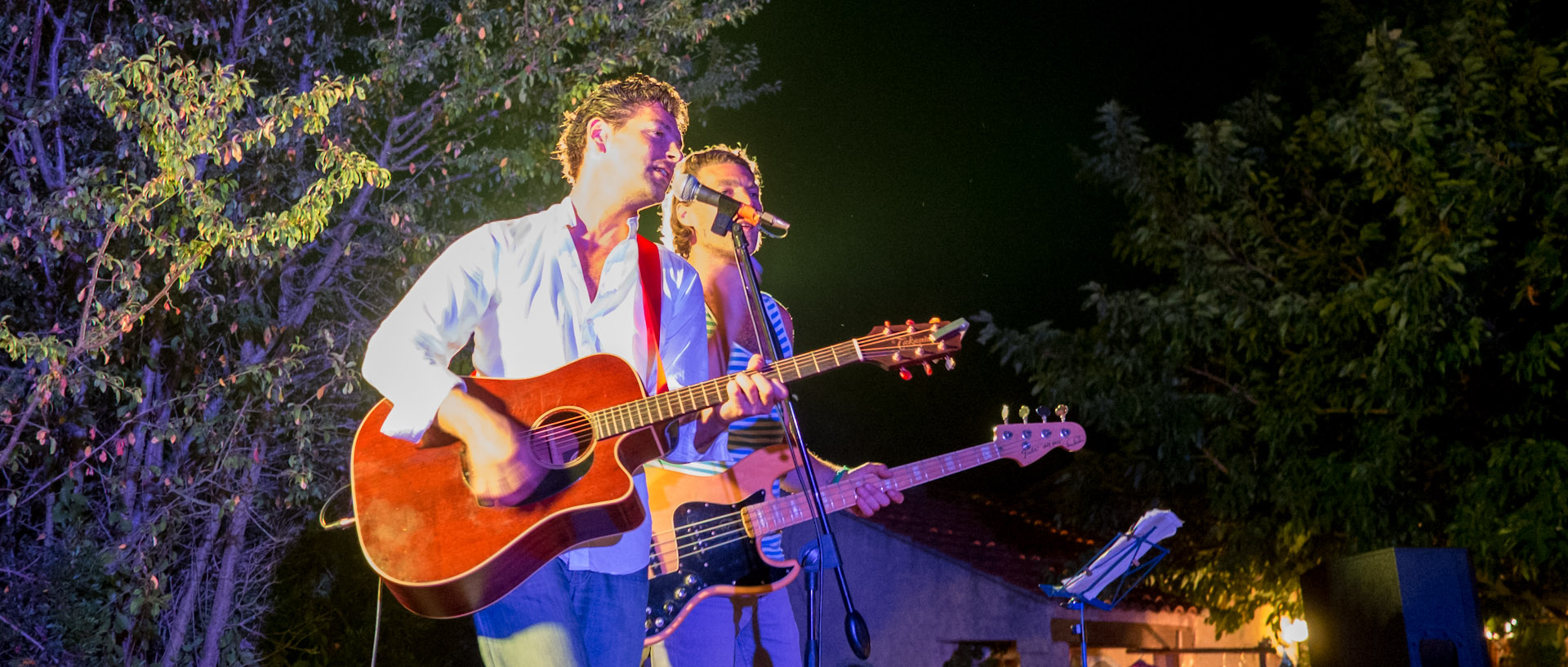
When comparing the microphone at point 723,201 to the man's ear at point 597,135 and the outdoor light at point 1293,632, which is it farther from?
the outdoor light at point 1293,632

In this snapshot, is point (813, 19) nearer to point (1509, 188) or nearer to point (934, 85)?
point (934, 85)

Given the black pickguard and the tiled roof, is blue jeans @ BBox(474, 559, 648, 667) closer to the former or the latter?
the black pickguard

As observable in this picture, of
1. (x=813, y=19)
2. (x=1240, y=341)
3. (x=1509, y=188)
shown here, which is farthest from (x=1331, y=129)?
(x=813, y=19)

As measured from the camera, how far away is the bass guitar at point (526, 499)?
2266mm

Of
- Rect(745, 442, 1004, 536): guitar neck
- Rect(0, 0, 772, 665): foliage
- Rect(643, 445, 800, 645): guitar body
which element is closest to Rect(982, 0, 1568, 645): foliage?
Rect(745, 442, 1004, 536): guitar neck

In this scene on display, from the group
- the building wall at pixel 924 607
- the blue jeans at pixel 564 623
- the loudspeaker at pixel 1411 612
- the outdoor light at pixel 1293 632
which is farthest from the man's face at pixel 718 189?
the outdoor light at pixel 1293 632

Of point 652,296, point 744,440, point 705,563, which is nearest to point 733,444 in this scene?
point 744,440

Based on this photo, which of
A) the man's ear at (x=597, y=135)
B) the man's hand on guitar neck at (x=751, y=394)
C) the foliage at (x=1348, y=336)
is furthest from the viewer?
the foliage at (x=1348, y=336)

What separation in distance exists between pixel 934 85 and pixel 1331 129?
2851mm

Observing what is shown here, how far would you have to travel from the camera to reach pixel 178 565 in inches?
199

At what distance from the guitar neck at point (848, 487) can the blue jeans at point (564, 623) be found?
118 centimetres

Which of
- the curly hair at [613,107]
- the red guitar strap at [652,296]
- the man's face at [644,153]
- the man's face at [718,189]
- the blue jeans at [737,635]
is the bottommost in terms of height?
the blue jeans at [737,635]

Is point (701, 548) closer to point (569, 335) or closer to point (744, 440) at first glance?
point (744, 440)

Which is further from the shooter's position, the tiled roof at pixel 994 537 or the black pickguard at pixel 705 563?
the tiled roof at pixel 994 537
